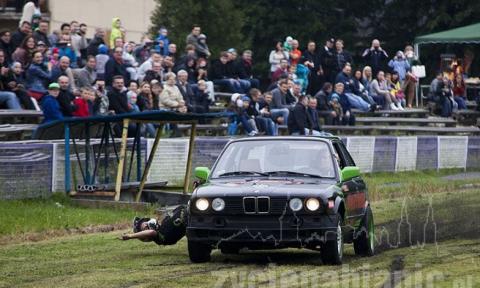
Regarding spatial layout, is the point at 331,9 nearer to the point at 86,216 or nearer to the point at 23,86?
the point at 23,86

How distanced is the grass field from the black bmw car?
0.28 metres

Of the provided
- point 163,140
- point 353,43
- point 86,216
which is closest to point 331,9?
point 353,43

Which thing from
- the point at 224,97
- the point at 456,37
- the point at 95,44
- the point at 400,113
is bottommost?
the point at 400,113

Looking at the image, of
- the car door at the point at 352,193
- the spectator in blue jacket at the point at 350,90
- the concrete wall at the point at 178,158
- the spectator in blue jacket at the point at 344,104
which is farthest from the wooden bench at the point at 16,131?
the spectator in blue jacket at the point at 350,90

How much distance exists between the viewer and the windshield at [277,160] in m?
14.9

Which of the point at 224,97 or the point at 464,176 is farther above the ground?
the point at 224,97

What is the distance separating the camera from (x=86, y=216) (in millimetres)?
20047

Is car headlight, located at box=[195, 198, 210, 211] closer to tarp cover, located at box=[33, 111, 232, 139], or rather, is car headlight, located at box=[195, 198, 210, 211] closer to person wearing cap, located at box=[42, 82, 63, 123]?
tarp cover, located at box=[33, 111, 232, 139]

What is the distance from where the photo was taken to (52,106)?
76.1ft

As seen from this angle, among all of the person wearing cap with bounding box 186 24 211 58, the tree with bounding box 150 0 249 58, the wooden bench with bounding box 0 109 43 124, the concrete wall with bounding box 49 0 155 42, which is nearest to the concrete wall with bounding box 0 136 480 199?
the wooden bench with bounding box 0 109 43 124

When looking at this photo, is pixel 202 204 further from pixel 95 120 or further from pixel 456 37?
pixel 456 37

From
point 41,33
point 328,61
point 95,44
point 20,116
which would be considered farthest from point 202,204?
point 328,61

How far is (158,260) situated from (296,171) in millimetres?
1915

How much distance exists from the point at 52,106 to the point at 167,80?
554cm
